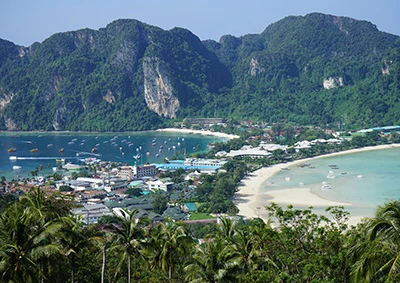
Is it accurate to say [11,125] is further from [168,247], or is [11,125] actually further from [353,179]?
[168,247]

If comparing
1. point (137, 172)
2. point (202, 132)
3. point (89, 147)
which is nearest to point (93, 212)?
point (137, 172)

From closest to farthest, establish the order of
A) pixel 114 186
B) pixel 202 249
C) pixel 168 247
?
pixel 202 249 < pixel 168 247 < pixel 114 186

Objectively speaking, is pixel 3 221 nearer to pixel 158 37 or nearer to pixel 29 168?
pixel 29 168

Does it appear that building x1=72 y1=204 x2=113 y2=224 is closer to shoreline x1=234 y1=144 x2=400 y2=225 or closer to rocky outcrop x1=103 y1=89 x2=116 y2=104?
shoreline x1=234 y1=144 x2=400 y2=225

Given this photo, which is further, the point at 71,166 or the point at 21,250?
the point at 71,166

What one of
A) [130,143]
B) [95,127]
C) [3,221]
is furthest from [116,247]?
[95,127]

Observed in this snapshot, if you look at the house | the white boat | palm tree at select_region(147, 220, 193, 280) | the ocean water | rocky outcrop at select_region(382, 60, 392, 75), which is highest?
rocky outcrop at select_region(382, 60, 392, 75)

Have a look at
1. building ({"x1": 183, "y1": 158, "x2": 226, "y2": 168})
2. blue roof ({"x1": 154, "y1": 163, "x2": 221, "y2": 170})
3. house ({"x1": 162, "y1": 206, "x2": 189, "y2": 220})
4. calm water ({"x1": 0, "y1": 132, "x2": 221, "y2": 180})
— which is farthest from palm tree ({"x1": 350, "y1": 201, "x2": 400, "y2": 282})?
calm water ({"x1": 0, "y1": 132, "x2": 221, "y2": 180})
